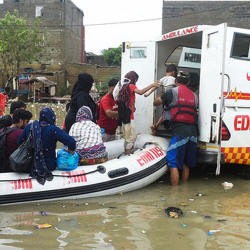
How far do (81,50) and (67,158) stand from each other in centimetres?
3790

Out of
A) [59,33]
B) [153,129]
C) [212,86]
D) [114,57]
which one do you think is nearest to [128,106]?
[153,129]

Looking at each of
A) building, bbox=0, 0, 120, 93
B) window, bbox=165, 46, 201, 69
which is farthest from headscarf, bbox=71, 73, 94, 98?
building, bbox=0, 0, 120, 93

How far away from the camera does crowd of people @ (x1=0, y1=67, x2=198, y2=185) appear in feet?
15.0

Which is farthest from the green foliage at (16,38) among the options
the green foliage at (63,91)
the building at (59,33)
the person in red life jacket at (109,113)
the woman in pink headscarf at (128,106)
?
the woman in pink headscarf at (128,106)

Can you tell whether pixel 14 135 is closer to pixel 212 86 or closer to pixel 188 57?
pixel 212 86

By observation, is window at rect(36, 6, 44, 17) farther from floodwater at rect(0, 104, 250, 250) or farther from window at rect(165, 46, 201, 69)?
floodwater at rect(0, 104, 250, 250)

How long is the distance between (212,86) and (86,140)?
78.5 inches

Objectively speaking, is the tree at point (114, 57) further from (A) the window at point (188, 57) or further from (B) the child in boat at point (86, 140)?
(B) the child in boat at point (86, 140)

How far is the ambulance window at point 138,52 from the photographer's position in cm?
668

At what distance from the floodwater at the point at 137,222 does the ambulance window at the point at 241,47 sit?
79.5 inches

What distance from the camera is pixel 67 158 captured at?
4.74 m

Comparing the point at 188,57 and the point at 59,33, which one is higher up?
the point at 59,33

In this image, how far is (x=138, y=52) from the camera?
671 centimetres

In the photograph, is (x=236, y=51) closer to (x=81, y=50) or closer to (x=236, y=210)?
(x=236, y=210)
